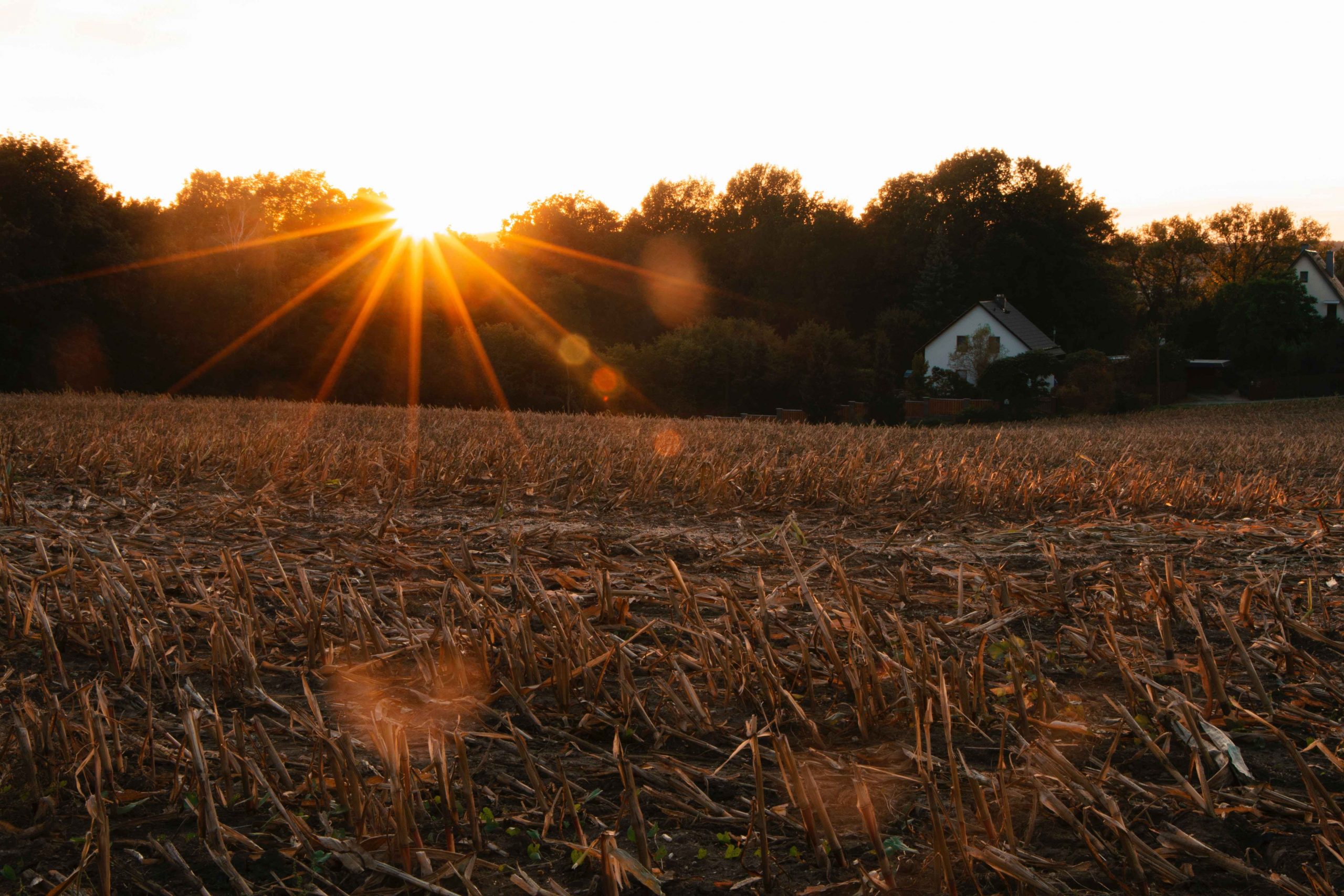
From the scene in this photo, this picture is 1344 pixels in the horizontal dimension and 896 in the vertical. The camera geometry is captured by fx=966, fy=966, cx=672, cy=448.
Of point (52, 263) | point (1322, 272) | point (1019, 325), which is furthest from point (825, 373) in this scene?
point (1322, 272)

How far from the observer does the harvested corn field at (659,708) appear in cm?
205

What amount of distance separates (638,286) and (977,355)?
30.6 metres

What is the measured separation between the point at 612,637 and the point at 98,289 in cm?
4062

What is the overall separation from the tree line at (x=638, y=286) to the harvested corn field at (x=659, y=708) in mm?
36349

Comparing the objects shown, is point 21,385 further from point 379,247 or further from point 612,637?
point 612,637

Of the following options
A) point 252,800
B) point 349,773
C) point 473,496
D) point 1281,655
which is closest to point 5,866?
point 252,800

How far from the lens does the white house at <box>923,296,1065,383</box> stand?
58.0 m

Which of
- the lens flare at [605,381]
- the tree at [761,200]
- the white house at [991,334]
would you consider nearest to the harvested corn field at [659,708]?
the lens flare at [605,381]

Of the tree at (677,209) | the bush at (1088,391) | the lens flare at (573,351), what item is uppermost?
the tree at (677,209)

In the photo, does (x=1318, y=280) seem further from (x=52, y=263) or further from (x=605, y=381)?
(x=52, y=263)

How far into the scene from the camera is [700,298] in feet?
242

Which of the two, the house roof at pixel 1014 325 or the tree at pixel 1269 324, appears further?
the house roof at pixel 1014 325

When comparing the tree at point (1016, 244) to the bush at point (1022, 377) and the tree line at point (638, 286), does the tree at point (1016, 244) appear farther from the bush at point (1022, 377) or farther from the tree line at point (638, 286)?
the bush at point (1022, 377)

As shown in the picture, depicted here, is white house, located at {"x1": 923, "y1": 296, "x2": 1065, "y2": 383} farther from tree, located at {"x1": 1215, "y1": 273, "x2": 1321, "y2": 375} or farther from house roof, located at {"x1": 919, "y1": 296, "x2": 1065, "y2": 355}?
tree, located at {"x1": 1215, "y1": 273, "x2": 1321, "y2": 375}
